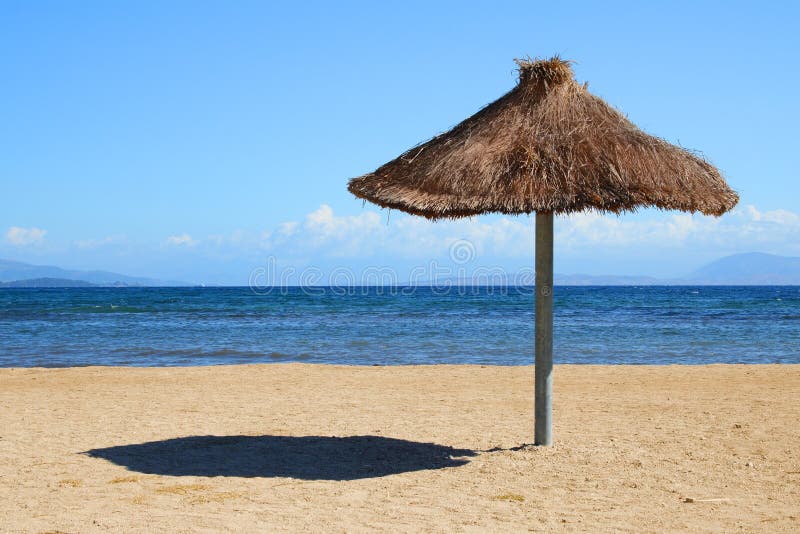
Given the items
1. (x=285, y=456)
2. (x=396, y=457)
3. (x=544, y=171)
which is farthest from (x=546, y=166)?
(x=285, y=456)

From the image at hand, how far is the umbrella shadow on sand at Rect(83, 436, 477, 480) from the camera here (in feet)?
20.1

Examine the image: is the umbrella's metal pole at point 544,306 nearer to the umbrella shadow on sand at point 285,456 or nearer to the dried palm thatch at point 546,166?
the dried palm thatch at point 546,166

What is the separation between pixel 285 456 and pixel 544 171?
3.26 m

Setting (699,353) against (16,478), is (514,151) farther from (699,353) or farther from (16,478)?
(699,353)

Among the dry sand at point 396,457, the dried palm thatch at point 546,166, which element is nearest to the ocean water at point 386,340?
the dry sand at point 396,457

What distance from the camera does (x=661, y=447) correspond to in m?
6.95

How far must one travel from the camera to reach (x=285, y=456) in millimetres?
6676

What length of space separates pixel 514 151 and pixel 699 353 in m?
13.7

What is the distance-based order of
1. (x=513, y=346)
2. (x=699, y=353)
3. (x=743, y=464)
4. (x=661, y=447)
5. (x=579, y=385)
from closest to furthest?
1. (x=743, y=464)
2. (x=661, y=447)
3. (x=579, y=385)
4. (x=699, y=353)
5. (x=513, y=346)

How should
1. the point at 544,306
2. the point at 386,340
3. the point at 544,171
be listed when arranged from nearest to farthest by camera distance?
the point at 544,171 < the point at 544,306 < the point at 386,340

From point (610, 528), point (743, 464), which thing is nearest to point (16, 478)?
point (610, 528)

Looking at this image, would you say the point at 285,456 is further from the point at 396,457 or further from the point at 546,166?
the point at 546,166

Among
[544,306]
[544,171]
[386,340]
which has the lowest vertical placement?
[386,340]

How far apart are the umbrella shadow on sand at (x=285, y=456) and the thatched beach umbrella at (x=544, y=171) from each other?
115 centimetres
